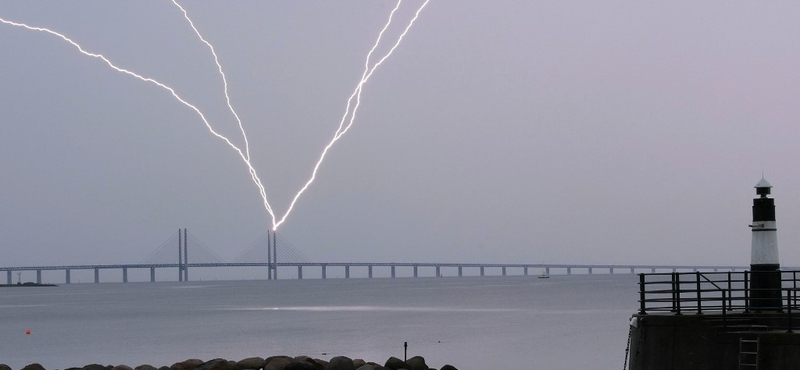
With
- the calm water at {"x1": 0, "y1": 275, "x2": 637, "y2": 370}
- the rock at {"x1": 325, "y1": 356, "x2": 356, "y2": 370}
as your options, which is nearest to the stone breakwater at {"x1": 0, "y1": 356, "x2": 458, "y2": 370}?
the rock at {"x1": 325, "y1": 356, "x2": 356, "y2": 370}

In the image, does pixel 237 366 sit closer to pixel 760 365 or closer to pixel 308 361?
pixel 308 361

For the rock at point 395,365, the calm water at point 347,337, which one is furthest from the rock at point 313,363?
the calm water at point 347,337

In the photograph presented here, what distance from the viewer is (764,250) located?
55.1ft

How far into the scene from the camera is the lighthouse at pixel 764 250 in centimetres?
1669

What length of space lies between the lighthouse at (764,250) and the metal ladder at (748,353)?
6.73 ft

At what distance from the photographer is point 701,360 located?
15.0 metres

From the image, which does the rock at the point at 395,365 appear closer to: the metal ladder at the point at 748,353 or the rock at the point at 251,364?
the rock at the point at 251,364

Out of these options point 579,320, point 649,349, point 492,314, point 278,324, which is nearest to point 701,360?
point 649,349

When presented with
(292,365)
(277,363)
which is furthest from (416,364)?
(277,363)

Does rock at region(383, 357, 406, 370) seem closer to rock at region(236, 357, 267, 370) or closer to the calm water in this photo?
rock at region(236, 357, 267, 370)

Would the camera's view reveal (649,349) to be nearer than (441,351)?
Yes

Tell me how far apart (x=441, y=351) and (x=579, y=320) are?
25.1 meters

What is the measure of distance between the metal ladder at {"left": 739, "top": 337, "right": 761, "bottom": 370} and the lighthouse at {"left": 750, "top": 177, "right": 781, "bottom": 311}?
2.05 metres

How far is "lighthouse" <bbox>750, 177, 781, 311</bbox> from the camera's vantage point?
16.7 meters
